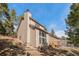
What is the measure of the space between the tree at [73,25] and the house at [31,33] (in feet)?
0.78

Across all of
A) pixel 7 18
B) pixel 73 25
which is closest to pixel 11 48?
pixel 7 18

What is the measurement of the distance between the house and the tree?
238mm

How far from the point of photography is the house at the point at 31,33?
2.89m

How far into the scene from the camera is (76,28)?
290 centimetres

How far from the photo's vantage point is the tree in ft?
9.42

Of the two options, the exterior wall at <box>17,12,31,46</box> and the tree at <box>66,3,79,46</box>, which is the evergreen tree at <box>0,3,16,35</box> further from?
the tree at <box>66,3,79,46</box>

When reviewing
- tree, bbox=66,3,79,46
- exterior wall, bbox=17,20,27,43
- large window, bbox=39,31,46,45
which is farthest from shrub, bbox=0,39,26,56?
tree, bbox=66,3,79,46

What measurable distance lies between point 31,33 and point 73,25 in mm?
530

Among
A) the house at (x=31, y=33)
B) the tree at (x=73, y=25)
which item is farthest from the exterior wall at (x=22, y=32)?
the tree at (x=73, y=25)

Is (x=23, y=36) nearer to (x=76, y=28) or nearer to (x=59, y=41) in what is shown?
(x=59, y=41)

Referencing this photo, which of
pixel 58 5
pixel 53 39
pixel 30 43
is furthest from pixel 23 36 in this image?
pixel 58 5

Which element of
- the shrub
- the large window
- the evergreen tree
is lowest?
the shrub

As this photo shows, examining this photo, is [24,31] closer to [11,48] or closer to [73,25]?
[11,48]

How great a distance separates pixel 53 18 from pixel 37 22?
0.20 meters
